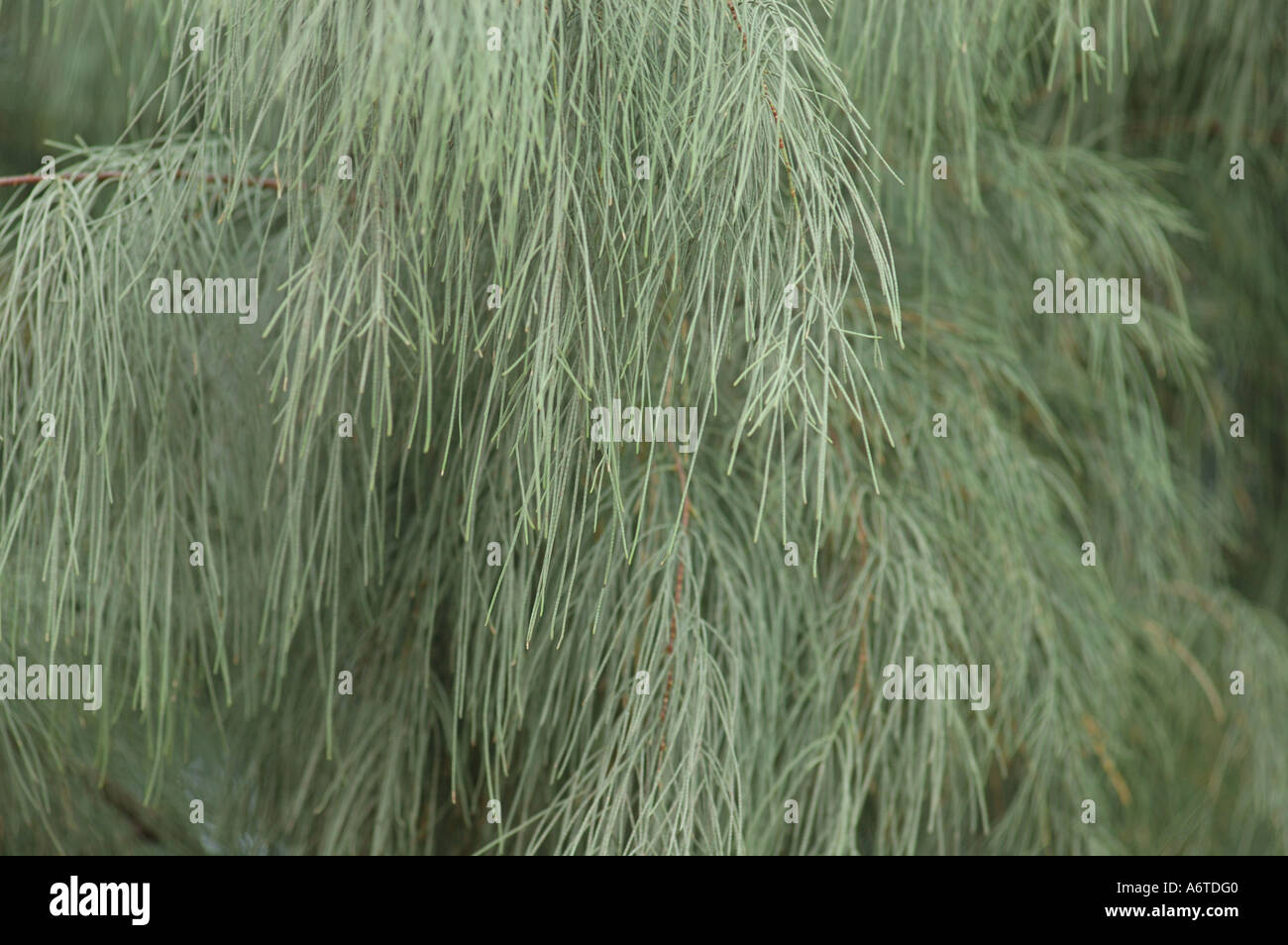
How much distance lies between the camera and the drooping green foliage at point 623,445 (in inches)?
21.8

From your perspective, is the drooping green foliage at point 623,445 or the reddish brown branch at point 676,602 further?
the reddish brown branch at point 676,602

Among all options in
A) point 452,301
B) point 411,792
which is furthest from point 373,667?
point 452,301

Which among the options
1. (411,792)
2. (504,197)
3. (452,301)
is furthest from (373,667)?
(504,197)

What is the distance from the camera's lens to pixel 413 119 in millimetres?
544

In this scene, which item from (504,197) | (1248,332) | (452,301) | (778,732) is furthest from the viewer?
(1248,332)

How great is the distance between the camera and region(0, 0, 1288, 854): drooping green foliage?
0.55 metres

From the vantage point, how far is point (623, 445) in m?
0.71

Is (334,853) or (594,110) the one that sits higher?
(594,110)

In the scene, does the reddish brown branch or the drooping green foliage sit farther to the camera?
the reddish brown branch

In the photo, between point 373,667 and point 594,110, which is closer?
point 594,110

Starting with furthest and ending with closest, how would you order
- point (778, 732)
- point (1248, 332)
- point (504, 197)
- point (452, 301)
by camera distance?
point (1248, 332) < point (778, 732) < point (452, 301) < point (504, 197)

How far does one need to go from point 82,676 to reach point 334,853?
19 centimetres
